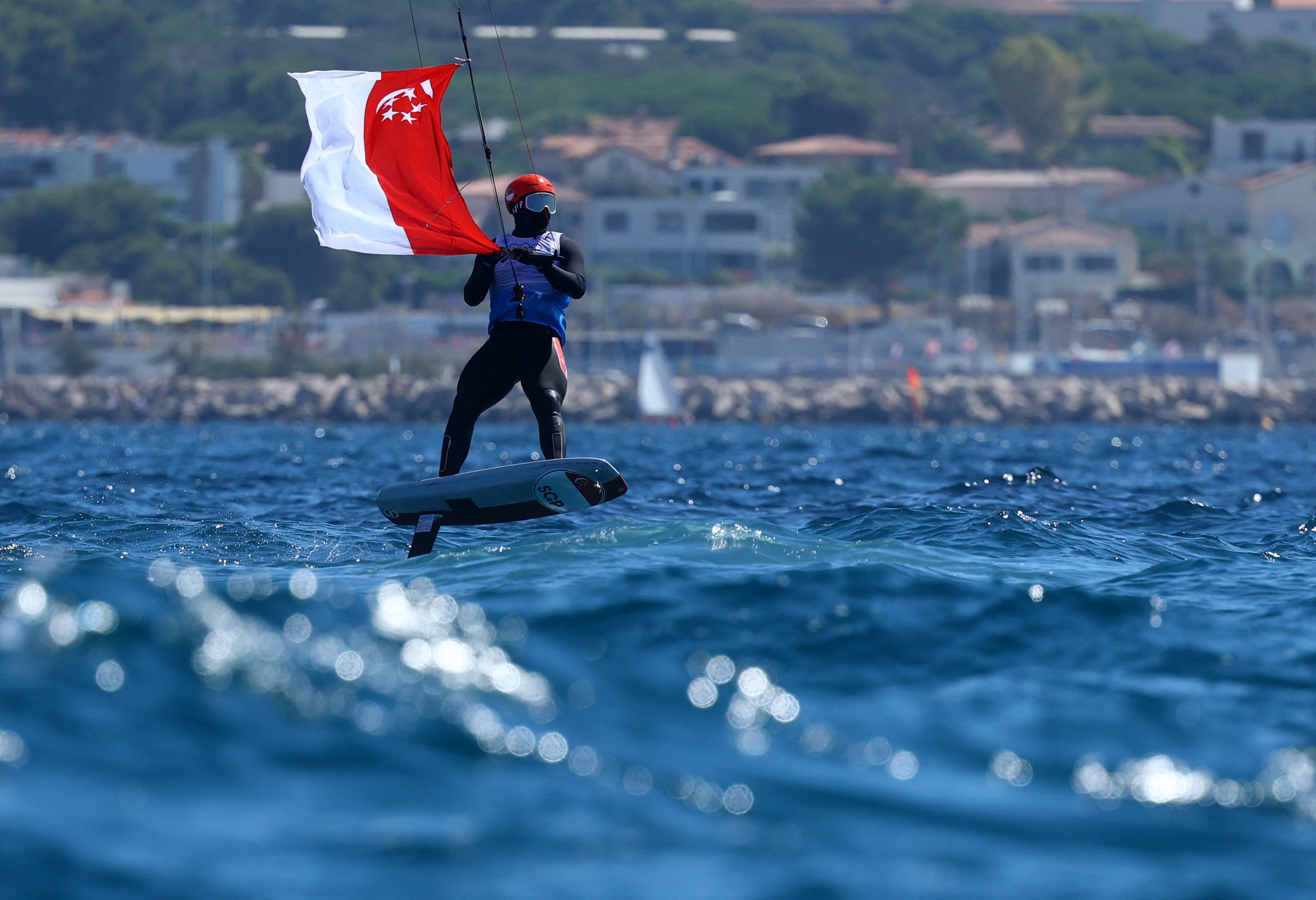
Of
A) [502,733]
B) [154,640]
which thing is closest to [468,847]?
[502,733]

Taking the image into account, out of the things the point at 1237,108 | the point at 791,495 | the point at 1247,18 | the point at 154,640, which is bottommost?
the point at 791,495

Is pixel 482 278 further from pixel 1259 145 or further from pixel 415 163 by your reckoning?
pixel 1259 145

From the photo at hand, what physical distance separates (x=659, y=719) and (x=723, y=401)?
2225 inches

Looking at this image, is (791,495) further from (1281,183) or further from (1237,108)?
(1237,108)

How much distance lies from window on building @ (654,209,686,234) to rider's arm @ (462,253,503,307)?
8426 cm

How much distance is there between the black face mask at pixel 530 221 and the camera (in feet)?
31.0

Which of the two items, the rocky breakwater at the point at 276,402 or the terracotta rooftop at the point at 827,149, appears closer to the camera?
the rocky breakwater at the point at 276,402

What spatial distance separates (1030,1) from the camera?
177 metres

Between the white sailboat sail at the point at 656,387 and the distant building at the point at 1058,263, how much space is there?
36786 mm

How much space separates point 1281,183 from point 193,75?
80.2m

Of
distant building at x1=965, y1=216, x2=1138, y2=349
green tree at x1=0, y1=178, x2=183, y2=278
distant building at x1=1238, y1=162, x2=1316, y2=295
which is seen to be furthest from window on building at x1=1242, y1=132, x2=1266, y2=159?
green tree at x1=0, y1=178, x2=183, y2=278

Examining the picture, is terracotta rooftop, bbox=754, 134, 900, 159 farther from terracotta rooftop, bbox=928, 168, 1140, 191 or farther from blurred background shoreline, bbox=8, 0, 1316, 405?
terracotta rooftop, bbox=928, 168, 1140, 191

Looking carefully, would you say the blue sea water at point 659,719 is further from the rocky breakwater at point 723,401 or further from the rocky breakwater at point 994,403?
the rocky breakwater at point 994,403

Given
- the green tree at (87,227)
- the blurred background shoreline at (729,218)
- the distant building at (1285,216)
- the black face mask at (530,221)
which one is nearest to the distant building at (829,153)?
the blurred background shoreline at (729,218)
